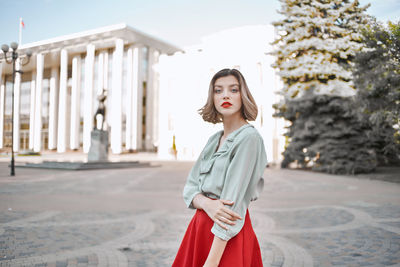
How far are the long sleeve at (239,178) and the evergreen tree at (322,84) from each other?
15849 mm

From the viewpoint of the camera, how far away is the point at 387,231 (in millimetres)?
5559

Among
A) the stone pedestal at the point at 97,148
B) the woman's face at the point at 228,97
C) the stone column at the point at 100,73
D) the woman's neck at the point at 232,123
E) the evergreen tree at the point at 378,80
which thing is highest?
the stone column at the point at 100,73

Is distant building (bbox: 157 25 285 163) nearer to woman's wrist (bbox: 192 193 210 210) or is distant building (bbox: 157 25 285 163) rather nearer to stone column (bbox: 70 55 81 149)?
stone column (bbox: 70 55 81 149)

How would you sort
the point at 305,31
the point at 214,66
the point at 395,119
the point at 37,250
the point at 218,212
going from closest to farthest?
the point at 218,212, the point at 37,250, the point at 395,119, the point at 305,31, the point at 214,66

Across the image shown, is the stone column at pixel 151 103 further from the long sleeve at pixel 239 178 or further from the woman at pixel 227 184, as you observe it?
the long sleeve at pixel 239 178

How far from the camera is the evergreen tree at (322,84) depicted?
17008mm

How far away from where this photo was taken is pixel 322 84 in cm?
1759

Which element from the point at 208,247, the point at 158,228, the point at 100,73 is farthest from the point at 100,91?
the point at 208,247

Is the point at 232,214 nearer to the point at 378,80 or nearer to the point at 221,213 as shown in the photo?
the point at 221,213

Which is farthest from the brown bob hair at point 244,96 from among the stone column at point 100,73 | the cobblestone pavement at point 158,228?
the stone column at point 100,73

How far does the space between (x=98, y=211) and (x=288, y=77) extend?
1504 centimetres

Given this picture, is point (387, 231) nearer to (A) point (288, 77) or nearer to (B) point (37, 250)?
(B) point (37, 250)

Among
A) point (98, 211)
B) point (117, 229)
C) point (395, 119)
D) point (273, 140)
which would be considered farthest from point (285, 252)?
point (273, 140)

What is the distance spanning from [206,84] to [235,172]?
104 feet
